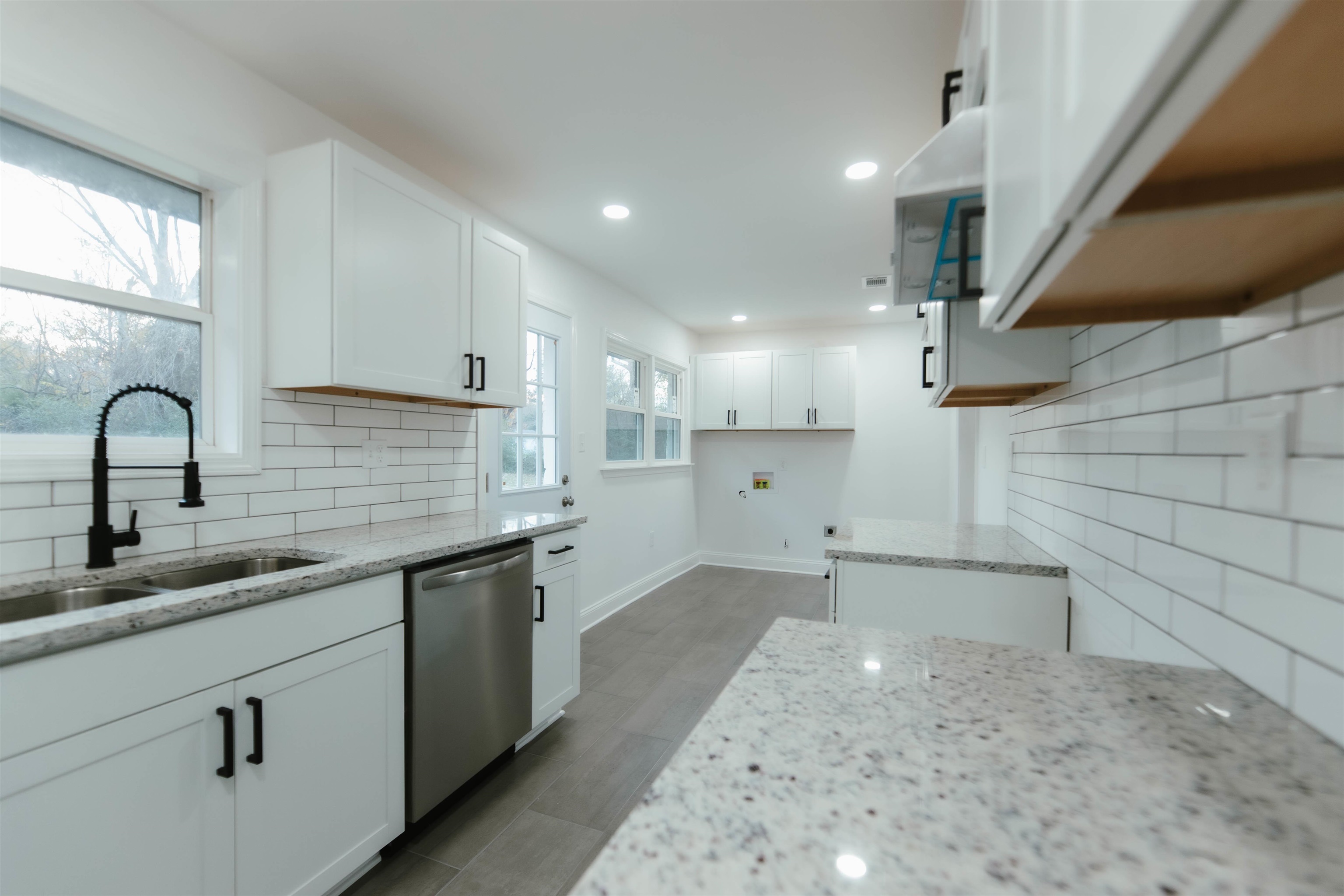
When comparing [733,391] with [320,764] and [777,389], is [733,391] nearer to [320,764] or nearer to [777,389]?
[777,389]

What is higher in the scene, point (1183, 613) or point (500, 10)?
point (500, 10)

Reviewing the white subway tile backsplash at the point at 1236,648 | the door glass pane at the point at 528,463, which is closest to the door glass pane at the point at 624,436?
the door glass pane at the point at 528,463

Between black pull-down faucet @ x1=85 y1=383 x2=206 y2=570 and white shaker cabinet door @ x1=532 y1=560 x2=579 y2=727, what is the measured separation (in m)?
1.10

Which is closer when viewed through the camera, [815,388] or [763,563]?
[815,388]

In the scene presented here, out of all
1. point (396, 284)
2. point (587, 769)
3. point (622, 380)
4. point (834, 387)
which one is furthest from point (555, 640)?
point (834, 387)

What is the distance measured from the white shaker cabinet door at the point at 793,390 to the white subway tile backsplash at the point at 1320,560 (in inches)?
180

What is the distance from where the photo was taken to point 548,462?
11.6 ft

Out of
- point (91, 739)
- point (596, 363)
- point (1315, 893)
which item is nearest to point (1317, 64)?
point (1315, 893)

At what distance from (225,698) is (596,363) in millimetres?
2963

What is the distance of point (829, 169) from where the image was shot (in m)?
2.48

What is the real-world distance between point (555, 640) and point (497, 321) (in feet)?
4.63

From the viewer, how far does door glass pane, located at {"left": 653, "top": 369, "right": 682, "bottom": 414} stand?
4.99 metres

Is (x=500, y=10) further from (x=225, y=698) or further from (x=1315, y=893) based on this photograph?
(x=1315, y=893)

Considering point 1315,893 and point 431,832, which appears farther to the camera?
point 431,832
